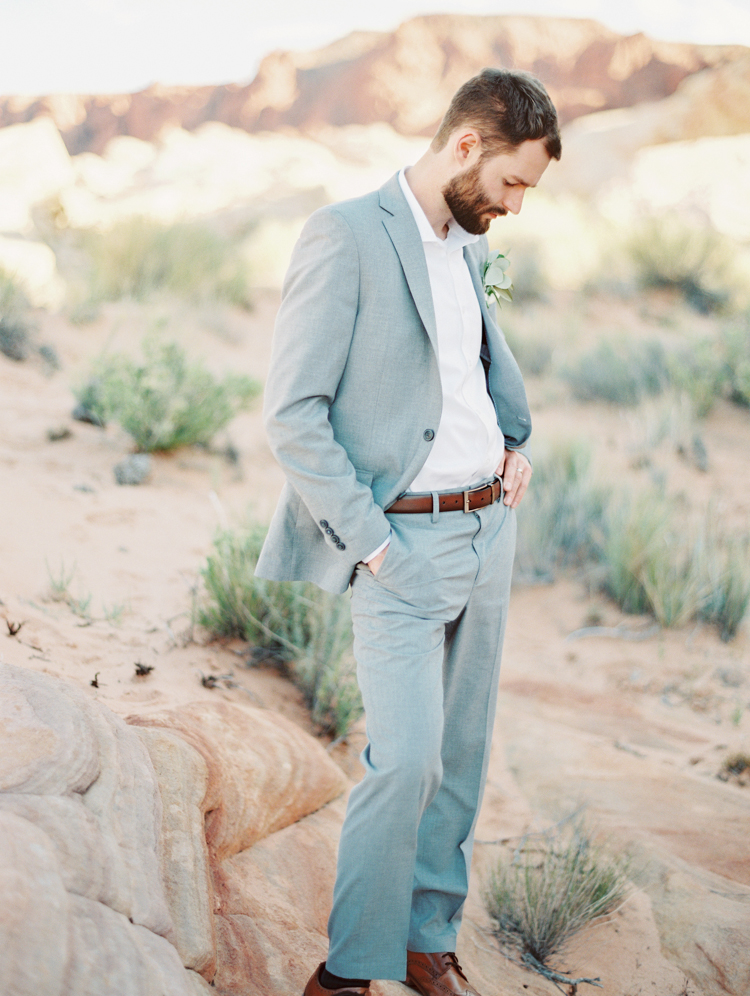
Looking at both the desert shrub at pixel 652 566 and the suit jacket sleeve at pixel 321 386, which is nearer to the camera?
the suit jacket sleeve at pixel 321 386

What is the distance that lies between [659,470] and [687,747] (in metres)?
3.34

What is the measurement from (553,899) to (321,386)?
5.86 ft

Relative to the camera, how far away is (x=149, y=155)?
30.0 m

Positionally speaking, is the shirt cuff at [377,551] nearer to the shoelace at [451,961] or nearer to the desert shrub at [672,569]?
the shoelace at [451,961]

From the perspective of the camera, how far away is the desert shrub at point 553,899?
2395 mm

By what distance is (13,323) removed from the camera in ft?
23.1

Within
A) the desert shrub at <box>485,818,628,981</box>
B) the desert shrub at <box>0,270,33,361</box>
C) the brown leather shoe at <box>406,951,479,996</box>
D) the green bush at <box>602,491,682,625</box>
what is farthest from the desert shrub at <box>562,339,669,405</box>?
the brown leather shoe at <box>406,951,479,996</box>

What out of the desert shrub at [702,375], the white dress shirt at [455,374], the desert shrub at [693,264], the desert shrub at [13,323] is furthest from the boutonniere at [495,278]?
the desert shrub at [693,264]

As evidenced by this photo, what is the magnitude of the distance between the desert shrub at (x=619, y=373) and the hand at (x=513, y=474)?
6.29m

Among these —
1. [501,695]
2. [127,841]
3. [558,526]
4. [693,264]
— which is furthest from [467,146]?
[693,264]

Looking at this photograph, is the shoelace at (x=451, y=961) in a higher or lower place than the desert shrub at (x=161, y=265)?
lower

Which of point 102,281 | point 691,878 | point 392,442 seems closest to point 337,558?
point 392,442

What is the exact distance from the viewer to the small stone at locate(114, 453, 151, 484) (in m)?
5.13

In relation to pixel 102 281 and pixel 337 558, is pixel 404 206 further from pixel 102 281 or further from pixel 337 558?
pixel 102 281
